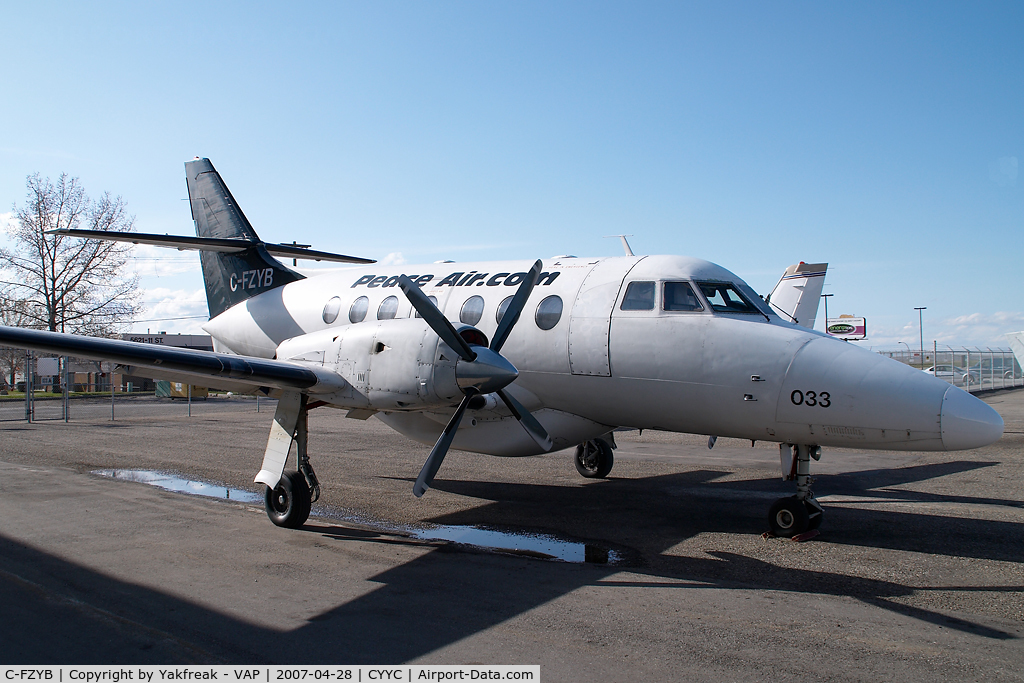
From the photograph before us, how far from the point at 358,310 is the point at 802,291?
25.1 m

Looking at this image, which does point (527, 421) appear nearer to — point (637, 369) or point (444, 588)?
point (637, 369)

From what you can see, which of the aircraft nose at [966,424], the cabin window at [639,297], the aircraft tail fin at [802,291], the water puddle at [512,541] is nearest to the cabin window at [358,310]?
the water puddle at [512,541]

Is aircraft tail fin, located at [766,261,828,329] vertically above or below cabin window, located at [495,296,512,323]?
above

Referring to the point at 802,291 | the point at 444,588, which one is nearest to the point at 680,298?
the point at 444,588

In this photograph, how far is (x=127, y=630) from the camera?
17.5 feet

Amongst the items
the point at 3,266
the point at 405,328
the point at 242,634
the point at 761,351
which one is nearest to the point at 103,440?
the point at 405,328

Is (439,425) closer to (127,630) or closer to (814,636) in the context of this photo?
(127,630)

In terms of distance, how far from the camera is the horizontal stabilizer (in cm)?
1162

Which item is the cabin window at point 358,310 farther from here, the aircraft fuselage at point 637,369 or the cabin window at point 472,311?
the cabin window at point 472,311

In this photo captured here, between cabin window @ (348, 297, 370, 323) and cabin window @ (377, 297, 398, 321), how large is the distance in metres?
0.35

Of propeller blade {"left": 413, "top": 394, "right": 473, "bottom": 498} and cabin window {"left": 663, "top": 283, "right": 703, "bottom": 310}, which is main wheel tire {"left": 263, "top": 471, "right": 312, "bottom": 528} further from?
cabin window {"left": 663, "top": 283, "right": 703, "bottom": 310}

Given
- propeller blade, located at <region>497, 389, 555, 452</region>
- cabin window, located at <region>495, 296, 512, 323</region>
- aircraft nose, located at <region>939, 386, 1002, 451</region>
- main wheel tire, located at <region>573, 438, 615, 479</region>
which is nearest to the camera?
aircraft nose, located at <region>939, 386, 1002, 451</region>

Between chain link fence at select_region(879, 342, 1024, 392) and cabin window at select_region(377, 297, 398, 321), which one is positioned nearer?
cabin window at select_region(377, 297, 398, 321)

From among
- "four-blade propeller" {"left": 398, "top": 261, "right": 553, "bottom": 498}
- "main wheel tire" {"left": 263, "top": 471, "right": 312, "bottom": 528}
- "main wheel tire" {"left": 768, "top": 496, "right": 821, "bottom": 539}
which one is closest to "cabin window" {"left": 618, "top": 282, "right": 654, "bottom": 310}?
"four-blade propeller" {"left": 398, "top": 261, "right": 553, "bottom": 498}
